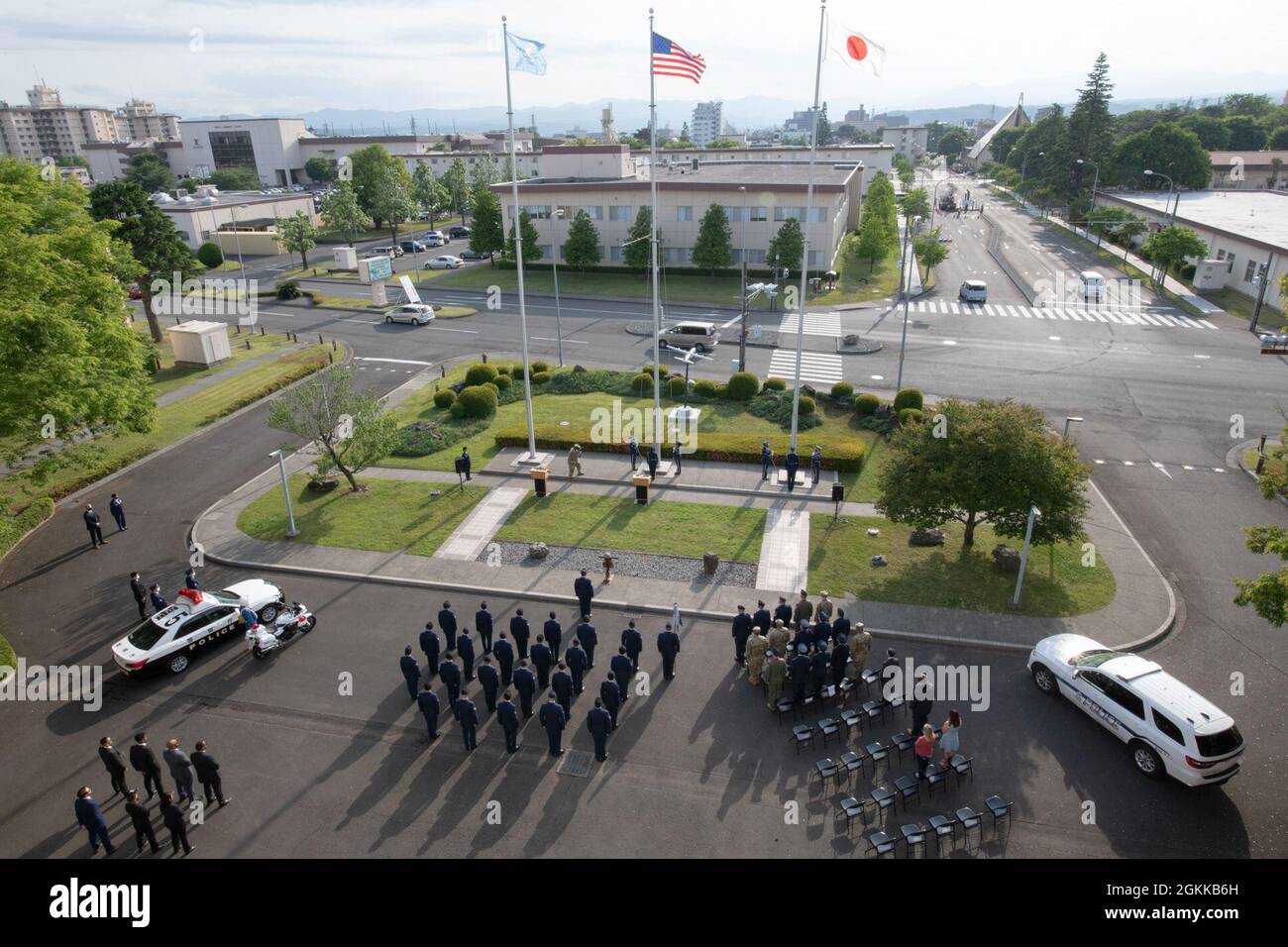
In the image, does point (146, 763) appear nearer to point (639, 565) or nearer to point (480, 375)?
point (639, 565)

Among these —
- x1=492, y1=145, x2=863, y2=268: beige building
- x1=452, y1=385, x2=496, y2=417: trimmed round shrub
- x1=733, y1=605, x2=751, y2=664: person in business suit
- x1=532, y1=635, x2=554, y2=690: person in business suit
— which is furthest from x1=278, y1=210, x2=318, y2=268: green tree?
x1=733, y1=605, x2=751, y2=664: person in business suit

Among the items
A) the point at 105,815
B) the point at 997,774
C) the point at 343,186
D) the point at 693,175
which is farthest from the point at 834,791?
the point at 343,186

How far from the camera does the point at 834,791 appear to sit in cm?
1440

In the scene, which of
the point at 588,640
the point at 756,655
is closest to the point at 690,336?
the point at 588,640

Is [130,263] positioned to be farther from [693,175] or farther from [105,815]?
[693,175]

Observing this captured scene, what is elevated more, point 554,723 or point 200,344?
point 200,344

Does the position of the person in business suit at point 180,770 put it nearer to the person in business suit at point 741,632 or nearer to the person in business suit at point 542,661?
the person in business suit at point 542,661

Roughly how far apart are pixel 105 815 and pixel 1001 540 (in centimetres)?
2307

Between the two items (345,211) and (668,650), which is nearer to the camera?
(668,650)

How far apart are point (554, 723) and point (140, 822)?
7.21 metres

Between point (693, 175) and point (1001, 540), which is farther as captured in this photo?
point (693, 175)

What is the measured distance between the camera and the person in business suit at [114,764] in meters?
14.0

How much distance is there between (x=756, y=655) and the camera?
666 inches

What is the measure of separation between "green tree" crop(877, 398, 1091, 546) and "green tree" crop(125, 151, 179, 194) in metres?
124
